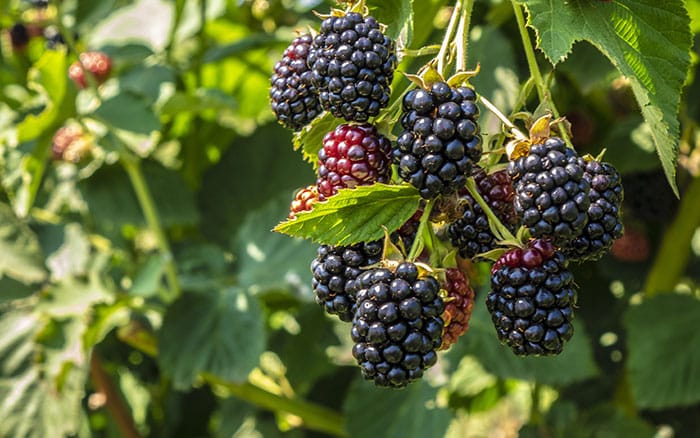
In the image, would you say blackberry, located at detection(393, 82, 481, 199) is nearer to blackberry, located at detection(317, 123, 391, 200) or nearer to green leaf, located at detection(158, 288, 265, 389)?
Answer: blackberry, located at detection(317, 123, 391, 200)

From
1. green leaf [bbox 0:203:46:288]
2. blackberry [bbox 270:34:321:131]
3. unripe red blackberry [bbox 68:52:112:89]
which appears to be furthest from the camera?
unripe red blackberry [bbox 68:52:112:89]

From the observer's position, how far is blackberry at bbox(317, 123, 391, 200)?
1046 millimetres

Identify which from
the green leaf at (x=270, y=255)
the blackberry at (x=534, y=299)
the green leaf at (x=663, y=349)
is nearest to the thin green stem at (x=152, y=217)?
the green leaf at (x=270, y=255)

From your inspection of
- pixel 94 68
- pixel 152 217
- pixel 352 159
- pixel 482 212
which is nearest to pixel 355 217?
pixel 352 159

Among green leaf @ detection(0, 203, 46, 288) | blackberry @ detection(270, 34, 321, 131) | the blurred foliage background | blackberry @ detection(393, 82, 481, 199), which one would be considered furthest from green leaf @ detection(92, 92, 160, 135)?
blackberry @ detection(393, 82, 481, 199)

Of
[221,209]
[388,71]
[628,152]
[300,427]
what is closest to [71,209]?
[221,209]

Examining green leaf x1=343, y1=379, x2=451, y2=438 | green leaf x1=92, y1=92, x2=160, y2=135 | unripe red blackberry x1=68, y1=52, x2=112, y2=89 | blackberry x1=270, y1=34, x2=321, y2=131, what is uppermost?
blackberry x1=270, y1=34, x2=321, y2=131

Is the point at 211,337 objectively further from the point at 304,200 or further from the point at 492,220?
the point at 492,220

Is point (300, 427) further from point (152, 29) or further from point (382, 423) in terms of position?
point (152, 29)

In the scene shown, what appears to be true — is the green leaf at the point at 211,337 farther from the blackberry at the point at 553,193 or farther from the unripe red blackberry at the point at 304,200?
the blackberry at the point at 553,193

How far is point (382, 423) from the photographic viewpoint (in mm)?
2139

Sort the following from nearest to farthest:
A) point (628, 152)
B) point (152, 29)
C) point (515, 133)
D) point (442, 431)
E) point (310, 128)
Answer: point (515, 133) < point (310, 128) < point (442, 431) < point (628, 152) < point (152, 29)

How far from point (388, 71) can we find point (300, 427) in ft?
5.78

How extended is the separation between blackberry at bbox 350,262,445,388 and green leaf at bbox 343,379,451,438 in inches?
41.4
